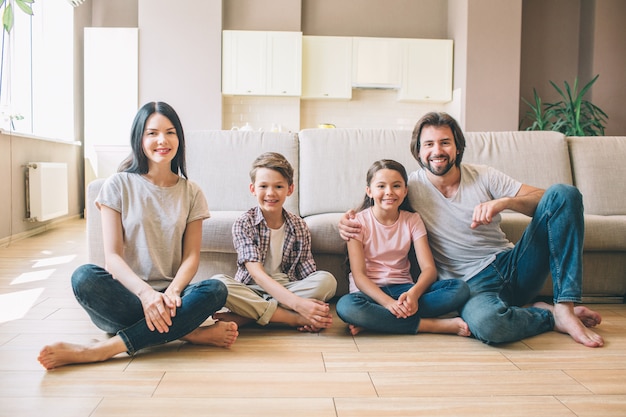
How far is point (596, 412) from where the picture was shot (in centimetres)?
128

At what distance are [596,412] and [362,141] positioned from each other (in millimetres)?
1803

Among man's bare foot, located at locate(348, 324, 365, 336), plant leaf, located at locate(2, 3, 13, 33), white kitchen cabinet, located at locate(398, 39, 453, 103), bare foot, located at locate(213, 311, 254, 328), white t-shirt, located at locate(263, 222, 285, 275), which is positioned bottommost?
man's bare foot, located at locate(348, 324, 365, 336)

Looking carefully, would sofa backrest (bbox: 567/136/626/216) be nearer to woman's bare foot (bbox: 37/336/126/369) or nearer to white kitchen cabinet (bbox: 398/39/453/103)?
woman's bare foot (bbox: 37/336/126/369)

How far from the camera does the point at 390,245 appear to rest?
207 cm

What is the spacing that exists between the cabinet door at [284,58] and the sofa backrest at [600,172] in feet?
11.9

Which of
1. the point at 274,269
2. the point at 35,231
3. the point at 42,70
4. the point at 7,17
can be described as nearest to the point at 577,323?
the point at 274,269

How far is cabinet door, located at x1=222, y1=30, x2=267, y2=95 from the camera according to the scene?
19.6 ft

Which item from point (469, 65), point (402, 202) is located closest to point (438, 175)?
point (402, 202)

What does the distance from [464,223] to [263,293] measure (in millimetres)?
801

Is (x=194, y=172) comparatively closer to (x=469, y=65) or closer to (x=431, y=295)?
(x=431, y=295)

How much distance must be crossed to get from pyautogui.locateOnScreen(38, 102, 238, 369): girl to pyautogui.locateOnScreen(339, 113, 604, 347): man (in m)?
0.60

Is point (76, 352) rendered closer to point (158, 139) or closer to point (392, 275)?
point (158, 139)

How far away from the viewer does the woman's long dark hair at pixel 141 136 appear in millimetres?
1861

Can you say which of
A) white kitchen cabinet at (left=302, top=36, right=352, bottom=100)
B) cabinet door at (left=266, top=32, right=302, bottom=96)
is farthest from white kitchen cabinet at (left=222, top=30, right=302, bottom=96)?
white kitchen cabinet at (left=302, top=36, right=352, bottom=100)
